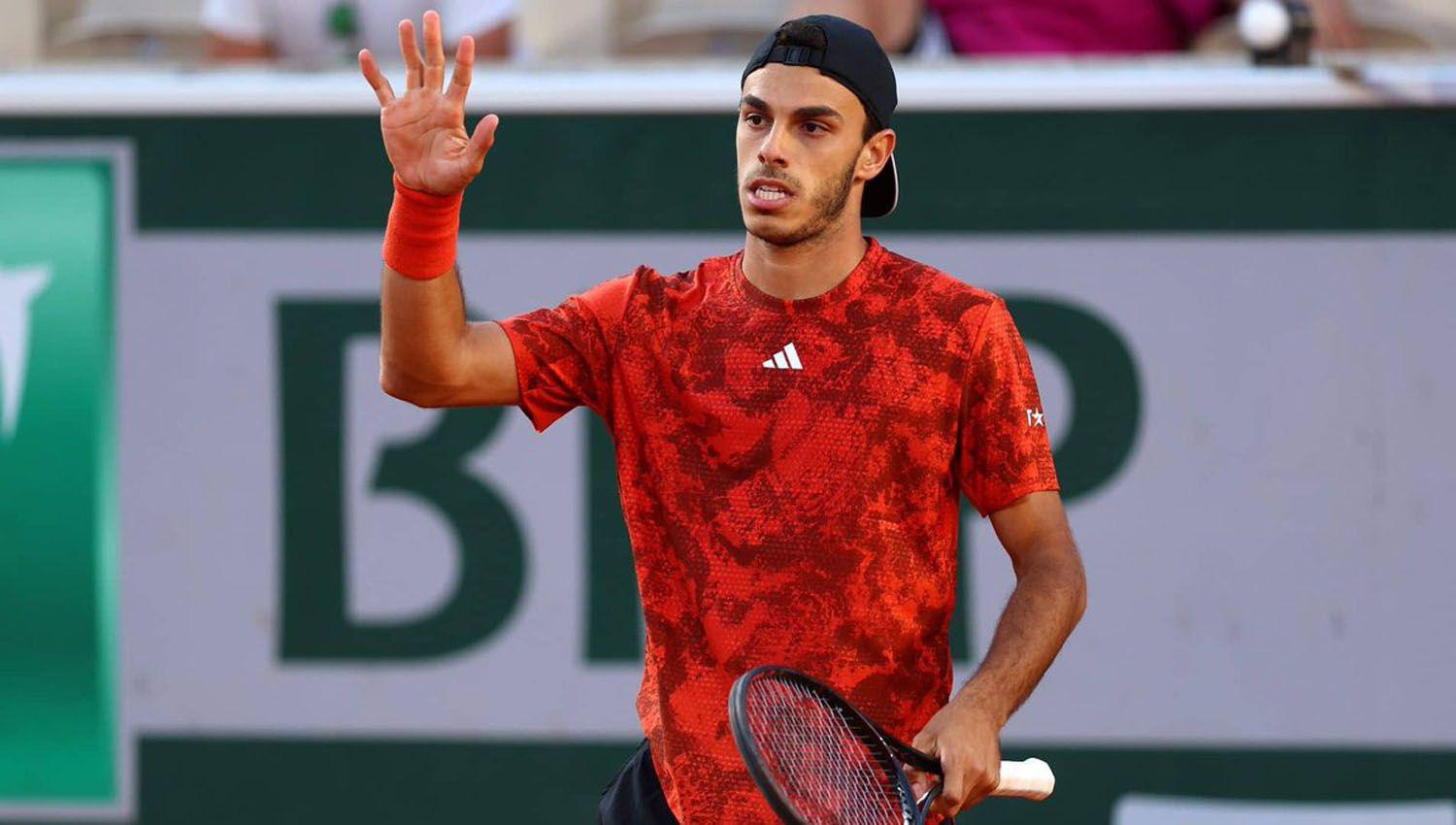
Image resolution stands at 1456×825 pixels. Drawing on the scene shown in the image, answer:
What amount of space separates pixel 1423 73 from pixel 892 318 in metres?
2.12

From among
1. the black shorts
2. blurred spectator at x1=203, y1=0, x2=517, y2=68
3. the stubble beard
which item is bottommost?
the black shorts

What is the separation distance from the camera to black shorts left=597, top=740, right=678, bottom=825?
120 inches

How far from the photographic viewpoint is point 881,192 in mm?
3121

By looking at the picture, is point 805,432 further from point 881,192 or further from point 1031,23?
point 1031,23

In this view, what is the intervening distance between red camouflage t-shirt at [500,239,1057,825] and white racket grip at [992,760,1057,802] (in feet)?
0.85

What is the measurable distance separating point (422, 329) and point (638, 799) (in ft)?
2.65

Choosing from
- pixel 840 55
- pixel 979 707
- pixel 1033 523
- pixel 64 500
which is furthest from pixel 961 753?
pixel 64 500

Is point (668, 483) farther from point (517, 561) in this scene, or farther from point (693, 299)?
point (517, 561)

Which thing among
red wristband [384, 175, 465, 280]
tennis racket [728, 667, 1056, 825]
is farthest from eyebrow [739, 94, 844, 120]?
tennis racket [728, 667, 1056, 825]

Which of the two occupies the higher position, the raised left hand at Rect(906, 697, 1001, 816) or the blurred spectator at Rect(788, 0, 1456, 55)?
the blurred spectator at Rect(788, 0, 1456, 55)

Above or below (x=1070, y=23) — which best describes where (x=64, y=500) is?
below

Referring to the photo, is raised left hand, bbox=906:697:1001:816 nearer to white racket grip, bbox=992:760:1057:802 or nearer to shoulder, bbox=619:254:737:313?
white racket grip, bbox=992:760:1057:802

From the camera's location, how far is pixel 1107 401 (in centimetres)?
464

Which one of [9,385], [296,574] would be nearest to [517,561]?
[296,574]
